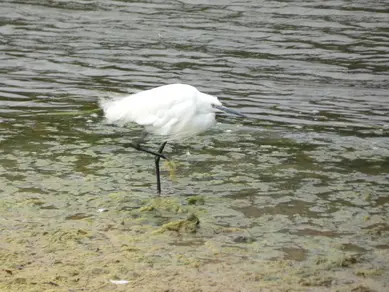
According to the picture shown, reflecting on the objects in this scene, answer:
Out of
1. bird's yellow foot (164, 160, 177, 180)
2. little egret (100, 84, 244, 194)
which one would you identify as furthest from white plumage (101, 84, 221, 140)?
bird's yellow foot (164, 160, 177, 180)

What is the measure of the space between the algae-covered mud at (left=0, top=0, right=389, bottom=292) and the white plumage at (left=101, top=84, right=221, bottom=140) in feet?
1.57

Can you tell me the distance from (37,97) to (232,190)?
4026 millimetres

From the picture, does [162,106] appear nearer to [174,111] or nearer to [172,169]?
[174,111]

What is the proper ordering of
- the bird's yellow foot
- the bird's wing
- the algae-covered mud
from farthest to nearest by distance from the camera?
the bird's yellow foot → the bird's wing → the algae-covered mud

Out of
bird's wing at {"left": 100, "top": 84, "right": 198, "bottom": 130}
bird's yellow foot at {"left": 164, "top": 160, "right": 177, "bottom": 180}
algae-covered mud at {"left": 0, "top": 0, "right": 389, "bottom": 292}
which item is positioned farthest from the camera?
bird's yellow foot at {"left": 164, "top": 160, "right": 177, "bottom": 180}

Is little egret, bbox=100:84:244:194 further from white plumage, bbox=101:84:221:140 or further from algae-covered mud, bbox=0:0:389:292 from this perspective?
algae-covered mud, bbox=0:0:389:292

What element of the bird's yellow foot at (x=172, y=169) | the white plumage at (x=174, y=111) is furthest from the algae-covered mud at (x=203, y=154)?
the white plumage at (x=174, y=111)

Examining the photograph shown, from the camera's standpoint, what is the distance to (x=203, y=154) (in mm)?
7238

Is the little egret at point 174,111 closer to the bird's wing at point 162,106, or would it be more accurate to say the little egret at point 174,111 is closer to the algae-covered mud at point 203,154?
the bird's wing at point 162,106

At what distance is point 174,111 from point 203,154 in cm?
144

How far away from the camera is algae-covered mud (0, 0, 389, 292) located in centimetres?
461

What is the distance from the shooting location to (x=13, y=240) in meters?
4.91

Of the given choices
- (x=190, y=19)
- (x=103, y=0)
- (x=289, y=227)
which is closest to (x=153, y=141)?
(x=289, y=227)

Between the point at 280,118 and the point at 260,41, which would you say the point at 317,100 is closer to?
the point at 280,118
